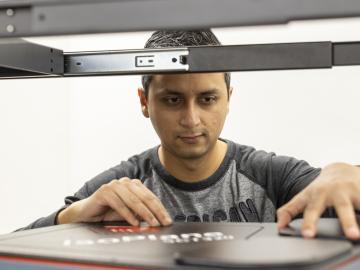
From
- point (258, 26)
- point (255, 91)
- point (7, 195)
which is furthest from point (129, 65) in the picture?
point (7, 195)

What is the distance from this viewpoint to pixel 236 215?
3.53ft

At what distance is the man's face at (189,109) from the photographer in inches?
38.6

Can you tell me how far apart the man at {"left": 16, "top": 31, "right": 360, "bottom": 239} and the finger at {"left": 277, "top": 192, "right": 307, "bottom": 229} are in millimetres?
225

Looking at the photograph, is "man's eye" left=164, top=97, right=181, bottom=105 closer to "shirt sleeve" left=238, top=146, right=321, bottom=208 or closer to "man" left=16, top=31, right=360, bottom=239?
"man" left=16, top=31, right=360, bottom=239

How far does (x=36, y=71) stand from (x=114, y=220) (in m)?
0.23

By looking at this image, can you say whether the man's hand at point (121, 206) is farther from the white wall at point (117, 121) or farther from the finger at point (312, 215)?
the white wall at point (117, 121)

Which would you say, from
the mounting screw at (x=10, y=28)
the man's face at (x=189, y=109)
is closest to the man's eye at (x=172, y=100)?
the man's face at (x=189, y=109)

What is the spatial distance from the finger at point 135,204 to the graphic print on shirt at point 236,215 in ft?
0.84

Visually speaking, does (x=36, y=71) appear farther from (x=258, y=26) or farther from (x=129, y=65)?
(x=258, y=26)

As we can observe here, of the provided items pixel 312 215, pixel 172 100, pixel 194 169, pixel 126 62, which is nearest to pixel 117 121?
pixel 194 169

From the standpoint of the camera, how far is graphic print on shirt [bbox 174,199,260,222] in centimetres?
105

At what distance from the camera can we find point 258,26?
0.45m

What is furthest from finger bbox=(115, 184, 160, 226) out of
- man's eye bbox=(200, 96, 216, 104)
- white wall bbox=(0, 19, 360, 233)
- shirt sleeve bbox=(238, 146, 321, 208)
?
white wall bbox=(0, 19, 360, 233)

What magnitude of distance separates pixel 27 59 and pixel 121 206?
23 cm
